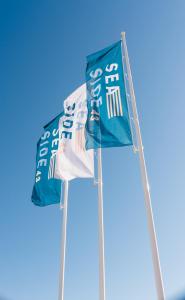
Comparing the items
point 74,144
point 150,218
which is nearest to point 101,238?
point 150,218

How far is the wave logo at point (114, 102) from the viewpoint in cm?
1071

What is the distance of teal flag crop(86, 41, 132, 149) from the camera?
1038 cm

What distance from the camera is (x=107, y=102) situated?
11.1 m

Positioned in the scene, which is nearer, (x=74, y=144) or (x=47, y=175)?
(x=74, y=144)

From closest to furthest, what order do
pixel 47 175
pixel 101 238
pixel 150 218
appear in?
1. pixel 150 218
2. pixel 101 238
3. pixel 47 175

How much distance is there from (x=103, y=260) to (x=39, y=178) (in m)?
5.67

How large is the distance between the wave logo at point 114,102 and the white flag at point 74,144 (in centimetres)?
198

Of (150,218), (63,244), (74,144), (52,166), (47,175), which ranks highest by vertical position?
(74,144)

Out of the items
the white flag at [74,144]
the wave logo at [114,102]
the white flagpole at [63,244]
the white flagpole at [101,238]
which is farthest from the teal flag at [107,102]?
the white flagpole at [63,244]

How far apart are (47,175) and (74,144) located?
8.88 feet

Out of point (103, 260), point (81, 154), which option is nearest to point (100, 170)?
point (81, 154)

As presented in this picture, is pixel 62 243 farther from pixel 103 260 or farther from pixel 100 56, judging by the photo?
pixel 100 56

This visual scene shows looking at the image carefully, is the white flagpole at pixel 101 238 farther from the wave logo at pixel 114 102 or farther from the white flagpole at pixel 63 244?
the white flagpole at pixel 63 244

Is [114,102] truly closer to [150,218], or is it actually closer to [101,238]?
[150,218]
